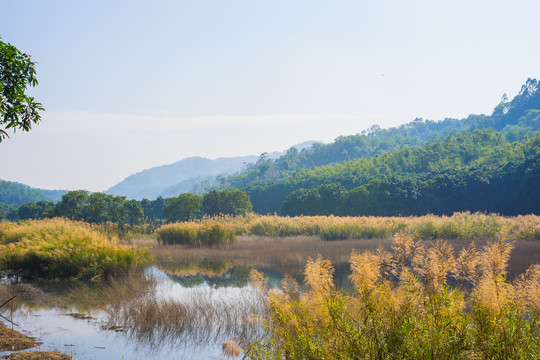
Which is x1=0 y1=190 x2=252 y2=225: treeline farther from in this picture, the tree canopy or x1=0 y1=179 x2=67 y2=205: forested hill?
x1=0 y1=179 x2=67 y2=205: forested hill

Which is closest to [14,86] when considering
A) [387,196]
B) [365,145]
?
[387,196]

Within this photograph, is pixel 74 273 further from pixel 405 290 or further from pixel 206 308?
pixel 405 290

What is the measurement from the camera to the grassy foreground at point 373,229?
68.2ft

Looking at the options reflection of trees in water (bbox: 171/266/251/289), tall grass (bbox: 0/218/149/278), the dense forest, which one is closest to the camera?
reflection of trees in water (bbox: 171/266/251/289)

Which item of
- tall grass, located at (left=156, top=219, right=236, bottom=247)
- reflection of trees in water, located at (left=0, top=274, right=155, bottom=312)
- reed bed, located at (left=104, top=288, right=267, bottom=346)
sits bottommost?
reed bed, located at (left=104, top=288, right=267, bottom=346)

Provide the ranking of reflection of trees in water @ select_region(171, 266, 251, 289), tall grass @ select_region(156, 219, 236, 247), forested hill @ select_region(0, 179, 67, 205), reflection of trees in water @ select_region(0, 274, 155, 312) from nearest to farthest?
reflection of trees in water @ select_region(0, 274, 155, 312), reflection of trees in water @ select_region(171, 266, 251, 289), tall grass @ select_region(156, 219, 236, 247), forested hill @ select_region(0, 179, 67, 205)

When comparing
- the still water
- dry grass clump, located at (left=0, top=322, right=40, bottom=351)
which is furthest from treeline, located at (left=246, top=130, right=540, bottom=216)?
dry grass clump, located at (left=0, top=322, right=40, bottom=351)

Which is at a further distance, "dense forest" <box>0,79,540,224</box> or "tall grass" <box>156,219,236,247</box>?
A: "dense forest" <box>0,79,540,224</box>

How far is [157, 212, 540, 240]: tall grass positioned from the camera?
20.8 m

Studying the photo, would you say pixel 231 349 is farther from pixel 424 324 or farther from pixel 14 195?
pixel 14 195

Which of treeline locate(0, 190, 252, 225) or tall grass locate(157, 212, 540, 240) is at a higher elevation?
treeline locate(0, 190, 252, 225)

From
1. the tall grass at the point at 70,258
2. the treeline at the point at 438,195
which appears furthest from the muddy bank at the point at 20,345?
the treeline at the point at 438,195

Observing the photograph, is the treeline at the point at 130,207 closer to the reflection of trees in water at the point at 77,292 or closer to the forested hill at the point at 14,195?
the reflection of trees in water at the point at 77,292

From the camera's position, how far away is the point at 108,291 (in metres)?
11.5
